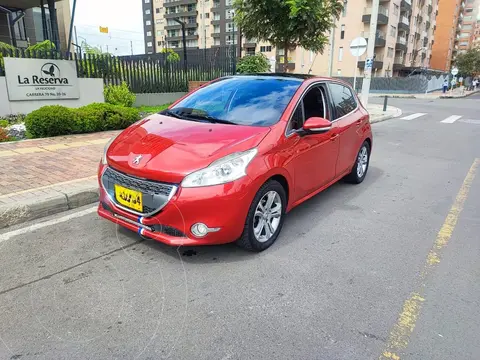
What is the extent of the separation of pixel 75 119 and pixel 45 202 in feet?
14.2

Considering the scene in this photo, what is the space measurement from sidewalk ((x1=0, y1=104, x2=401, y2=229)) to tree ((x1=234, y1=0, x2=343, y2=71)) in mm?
5303

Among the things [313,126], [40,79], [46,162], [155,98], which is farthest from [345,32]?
[313,126]

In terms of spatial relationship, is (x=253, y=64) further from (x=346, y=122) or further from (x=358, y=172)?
(x=346, y=122)

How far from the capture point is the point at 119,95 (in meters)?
11.2

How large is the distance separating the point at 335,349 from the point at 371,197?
11.2 feet

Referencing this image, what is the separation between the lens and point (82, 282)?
9.84 feet

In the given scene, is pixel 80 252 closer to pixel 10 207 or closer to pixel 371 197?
pixel 10 207

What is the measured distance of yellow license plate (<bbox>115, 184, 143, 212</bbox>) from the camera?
3.19 metres

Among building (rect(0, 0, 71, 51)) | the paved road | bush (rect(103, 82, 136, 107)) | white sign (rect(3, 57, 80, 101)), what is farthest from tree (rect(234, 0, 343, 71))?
building (rect(0, 0, 71, 51))

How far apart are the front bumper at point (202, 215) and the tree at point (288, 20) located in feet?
23.6

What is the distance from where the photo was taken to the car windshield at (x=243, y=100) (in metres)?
3.88

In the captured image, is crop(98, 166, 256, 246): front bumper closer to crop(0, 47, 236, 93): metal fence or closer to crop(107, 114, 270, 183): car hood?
crop(107, 114, 270, 183): car hood

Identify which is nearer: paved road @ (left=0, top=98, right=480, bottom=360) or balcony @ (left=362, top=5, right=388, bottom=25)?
paved road @ (left=0, top=98, right=480, bottom=360)

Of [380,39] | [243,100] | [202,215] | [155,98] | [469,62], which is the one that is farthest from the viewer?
[469,62]
